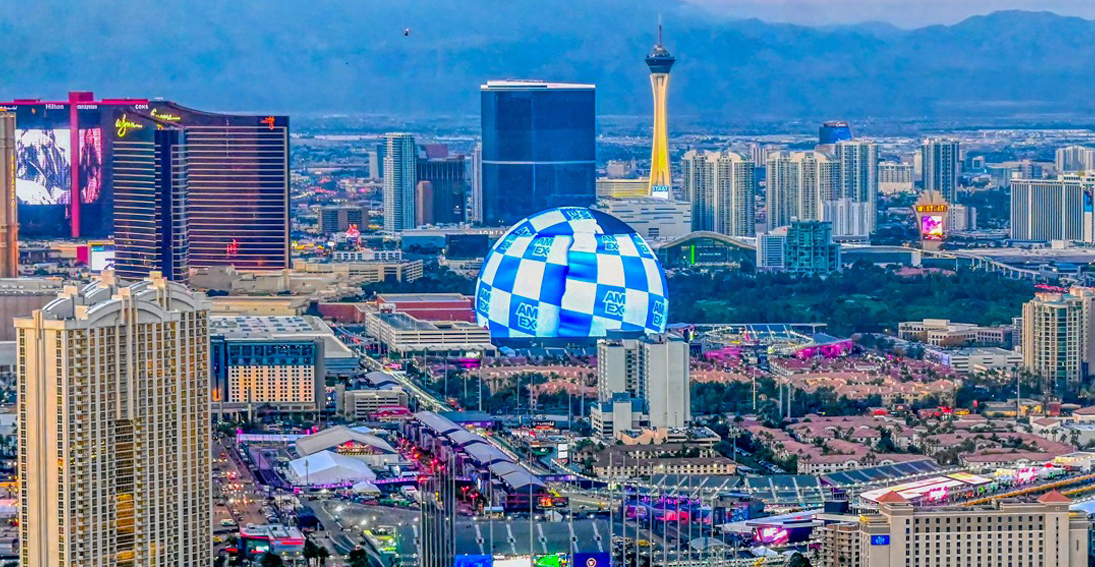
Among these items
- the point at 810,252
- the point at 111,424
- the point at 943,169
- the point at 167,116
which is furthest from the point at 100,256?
the point at 111,424

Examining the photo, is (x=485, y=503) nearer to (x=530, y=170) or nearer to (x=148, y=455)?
(x=148, y=455)

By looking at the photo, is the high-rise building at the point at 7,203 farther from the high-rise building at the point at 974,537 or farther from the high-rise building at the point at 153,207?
the high-rise building at the point at 974,537

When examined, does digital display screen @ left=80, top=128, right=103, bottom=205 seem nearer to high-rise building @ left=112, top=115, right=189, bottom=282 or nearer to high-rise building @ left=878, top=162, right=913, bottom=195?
high-rise building @ left=112, top=115, right=189, bottom=282

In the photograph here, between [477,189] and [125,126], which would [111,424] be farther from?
[477,189]

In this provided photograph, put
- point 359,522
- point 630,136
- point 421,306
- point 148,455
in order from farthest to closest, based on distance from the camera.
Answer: point 630,136 < point 421,306 < point 359,522 < point 148,455

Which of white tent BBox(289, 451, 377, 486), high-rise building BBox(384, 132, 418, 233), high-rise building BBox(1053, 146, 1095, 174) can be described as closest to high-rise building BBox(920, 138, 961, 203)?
high-rise building BBox(1053, 146, 1095, 174)

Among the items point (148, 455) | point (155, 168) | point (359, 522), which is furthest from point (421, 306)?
point (148, 455)
